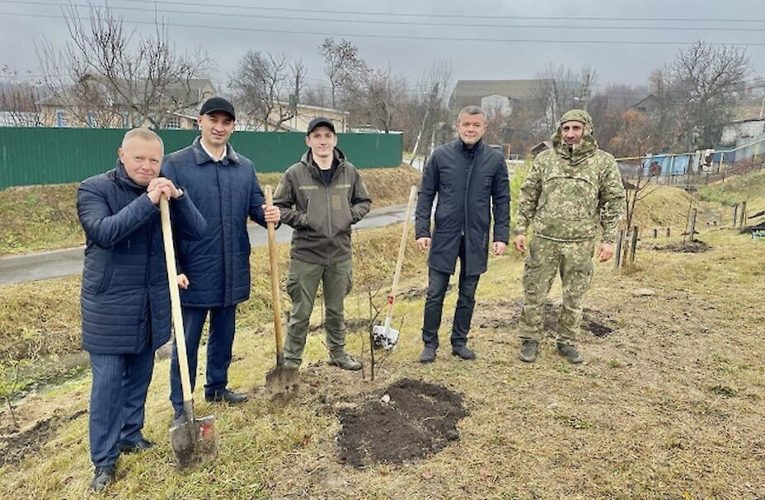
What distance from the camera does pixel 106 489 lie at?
262cm

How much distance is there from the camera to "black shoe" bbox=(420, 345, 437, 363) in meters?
4.08

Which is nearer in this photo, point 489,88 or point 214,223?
point 214,223

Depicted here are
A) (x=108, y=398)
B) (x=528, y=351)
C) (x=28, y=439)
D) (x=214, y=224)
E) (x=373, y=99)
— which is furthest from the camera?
(x=373, y=99)

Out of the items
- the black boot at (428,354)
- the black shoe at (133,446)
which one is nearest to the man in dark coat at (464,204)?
the black boot at (428,354)

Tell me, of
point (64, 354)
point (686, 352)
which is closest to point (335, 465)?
point (686, 352)

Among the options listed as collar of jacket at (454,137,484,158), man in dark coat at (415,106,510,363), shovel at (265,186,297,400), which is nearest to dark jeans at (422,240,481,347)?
man in dark coat at (415,106,510,363)

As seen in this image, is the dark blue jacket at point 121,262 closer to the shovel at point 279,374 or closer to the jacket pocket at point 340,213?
the shovel at point 279,374

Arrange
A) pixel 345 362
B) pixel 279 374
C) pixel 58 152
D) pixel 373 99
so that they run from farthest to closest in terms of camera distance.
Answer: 1. pixel 373 99
2. pixel 58 152
3. pixel 345 362
4. pixel 279 374

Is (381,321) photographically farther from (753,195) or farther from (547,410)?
(753,195)

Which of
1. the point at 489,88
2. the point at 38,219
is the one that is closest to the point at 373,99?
the point at 38,219

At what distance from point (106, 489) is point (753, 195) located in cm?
2188

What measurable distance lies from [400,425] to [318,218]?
1.45 metres

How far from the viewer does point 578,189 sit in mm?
3799

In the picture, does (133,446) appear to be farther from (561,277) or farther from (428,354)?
(561,277)
